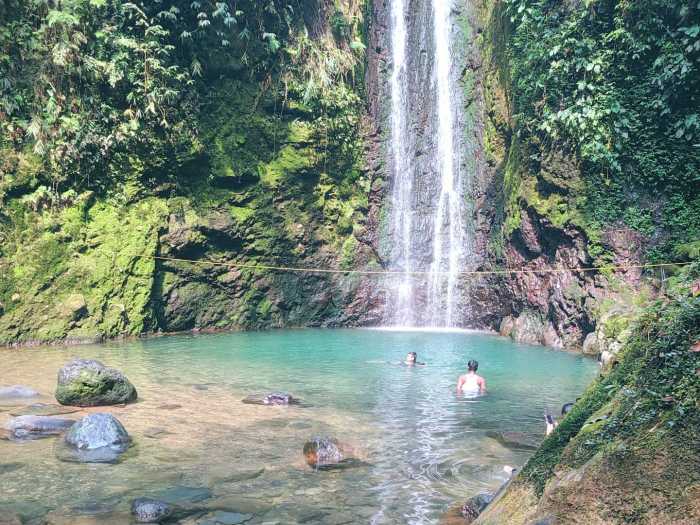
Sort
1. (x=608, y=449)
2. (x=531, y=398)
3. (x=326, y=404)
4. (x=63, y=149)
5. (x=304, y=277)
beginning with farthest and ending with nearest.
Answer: (x=304, y=277) < (x=63, y=149) < (x=531, y=398) < (x=326, y=404) < (x=608, y=449)

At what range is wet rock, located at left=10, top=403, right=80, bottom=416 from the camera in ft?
26.4

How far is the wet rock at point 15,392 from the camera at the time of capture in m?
8.98

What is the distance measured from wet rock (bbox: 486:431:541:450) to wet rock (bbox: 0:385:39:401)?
22.9 feet

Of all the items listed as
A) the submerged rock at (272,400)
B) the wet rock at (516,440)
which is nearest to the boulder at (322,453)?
the wet rock at (516,440)

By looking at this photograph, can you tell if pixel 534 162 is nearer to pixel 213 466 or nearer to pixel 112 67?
pixel 112 67

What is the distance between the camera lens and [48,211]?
15547 mm

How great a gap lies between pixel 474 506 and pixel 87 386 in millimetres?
6203

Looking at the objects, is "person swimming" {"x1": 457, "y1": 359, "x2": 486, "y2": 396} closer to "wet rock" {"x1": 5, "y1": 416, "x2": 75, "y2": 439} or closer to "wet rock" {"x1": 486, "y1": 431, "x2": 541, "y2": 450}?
"wet rock" {"x1": 486, "y1": 431, "x2": 541, "y2": 450}

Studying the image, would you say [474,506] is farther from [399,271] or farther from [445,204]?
[445,204]

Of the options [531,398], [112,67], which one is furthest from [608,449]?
[112,67]

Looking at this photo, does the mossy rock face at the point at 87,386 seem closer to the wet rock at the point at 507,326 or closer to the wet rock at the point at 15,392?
the wet rock at the point at 15,392

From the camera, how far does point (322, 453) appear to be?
6.34 metres

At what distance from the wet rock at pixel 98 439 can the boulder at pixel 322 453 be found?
207 cm

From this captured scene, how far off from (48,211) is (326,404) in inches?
413
